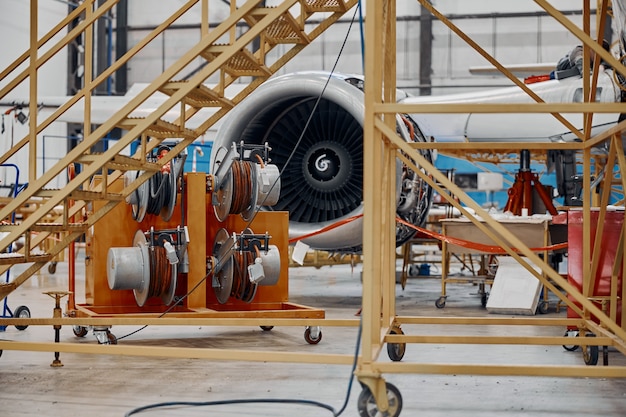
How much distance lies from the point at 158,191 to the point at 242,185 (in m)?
0.72

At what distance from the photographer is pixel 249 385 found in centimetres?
514

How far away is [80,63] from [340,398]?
25.2 m

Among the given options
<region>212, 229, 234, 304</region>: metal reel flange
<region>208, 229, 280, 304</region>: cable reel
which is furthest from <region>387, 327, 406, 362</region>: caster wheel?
<region>212, 229, 234, 304</region>: metal reel flange

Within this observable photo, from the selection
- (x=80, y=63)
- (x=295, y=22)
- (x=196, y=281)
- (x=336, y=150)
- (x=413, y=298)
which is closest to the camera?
(x=295, y=22)

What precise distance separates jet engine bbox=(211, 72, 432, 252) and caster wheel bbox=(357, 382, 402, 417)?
4.90 meters

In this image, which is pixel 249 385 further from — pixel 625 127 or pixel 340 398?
pixel 625 127

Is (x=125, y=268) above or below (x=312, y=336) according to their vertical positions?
above

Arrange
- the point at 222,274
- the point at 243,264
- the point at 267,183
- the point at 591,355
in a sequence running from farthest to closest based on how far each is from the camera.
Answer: the point at 222,274 → the point at 267,183 → the point at 243,264 → the point at 591,355

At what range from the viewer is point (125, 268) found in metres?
6.68

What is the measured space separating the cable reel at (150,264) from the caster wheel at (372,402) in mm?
2839

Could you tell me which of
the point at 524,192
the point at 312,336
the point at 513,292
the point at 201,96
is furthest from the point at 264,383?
the point at 524,192

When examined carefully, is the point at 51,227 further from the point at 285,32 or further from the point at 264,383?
the point at 285,32

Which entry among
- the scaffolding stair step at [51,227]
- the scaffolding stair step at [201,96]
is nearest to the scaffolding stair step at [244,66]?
the scaffolding stair step at [201,96]

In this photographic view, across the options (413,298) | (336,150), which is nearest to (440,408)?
(336,150)
